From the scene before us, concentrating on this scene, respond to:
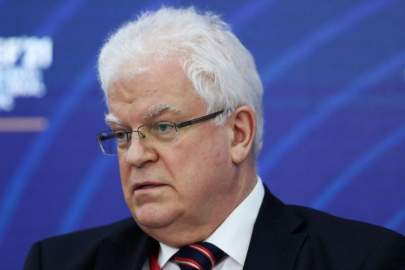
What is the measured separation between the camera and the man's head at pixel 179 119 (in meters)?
2.44

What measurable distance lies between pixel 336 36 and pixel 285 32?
0.18 m

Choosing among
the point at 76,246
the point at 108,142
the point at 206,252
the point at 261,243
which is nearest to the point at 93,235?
the point at 76,246

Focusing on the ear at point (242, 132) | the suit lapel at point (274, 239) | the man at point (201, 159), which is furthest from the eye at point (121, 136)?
the suit lapel at point (274, 239)

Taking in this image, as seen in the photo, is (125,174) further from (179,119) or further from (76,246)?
(76,246)

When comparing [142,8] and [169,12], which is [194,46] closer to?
[169,12]

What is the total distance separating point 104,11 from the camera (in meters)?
3.34

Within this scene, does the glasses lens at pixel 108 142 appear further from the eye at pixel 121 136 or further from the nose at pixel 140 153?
the nose at pixel 140 153

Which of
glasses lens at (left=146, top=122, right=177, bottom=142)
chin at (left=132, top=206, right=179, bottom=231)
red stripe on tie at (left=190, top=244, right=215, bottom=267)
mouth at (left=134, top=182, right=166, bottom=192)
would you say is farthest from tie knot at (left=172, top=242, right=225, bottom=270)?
glasses lens at (left=146, top=122, right=177, bottom=142)

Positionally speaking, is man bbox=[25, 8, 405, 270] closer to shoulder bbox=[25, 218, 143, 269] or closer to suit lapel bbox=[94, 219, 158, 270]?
suit lapel bbox=[94, 219, 158, 270]

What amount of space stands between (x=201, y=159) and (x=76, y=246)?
0.58m

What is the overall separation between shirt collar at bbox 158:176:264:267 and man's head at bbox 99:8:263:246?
0.03 m

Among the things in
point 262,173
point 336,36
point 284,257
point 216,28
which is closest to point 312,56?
point 336,36

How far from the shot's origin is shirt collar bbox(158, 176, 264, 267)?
100.0 inches

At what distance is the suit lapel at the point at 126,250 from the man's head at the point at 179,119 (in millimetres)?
154
